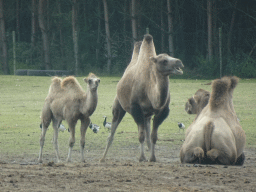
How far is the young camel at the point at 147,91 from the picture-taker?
7.33m

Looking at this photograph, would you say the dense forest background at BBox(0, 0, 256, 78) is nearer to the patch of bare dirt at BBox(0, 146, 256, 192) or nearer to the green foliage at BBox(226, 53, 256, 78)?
the green foliage at BBox(226, 53, 256, 78)

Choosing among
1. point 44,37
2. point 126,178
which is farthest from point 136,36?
point 126,178

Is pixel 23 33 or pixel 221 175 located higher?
pixel 23 33

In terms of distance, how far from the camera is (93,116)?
1497cm

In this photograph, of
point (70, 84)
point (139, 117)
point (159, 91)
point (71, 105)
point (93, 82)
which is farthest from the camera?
point (70, 84)

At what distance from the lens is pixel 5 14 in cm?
3484

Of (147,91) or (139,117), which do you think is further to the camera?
(139,117)

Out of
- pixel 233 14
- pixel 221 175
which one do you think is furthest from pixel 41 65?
pixel 221 175

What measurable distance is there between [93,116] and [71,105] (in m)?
5.74

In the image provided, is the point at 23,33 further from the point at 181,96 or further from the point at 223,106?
the point at 223,106

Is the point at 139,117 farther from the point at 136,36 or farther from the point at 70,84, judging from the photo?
the point at 136,36

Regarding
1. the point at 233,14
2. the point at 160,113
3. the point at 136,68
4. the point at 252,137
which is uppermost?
the point at 233,14

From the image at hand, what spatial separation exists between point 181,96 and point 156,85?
11581 mm

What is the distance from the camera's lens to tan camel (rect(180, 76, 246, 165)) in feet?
21.6
